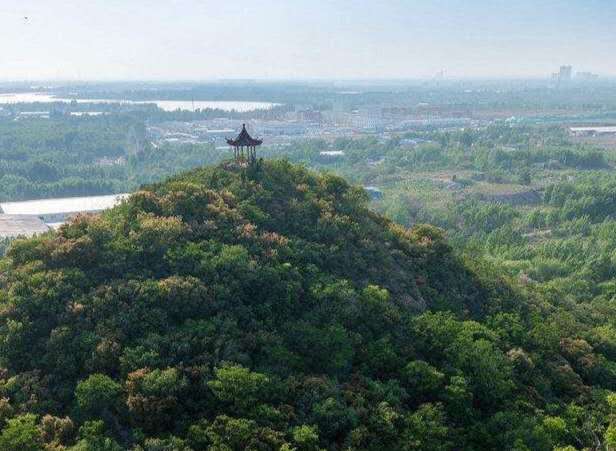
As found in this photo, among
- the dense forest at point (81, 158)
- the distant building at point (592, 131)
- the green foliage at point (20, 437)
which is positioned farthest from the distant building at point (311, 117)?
the green foliage at point (20, 437)

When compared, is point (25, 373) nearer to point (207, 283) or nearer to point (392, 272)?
point (207, 283)

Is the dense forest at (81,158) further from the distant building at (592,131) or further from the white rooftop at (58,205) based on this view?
the distant building at (592,131)

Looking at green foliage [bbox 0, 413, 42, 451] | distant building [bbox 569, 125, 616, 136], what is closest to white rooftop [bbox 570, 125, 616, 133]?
distant building [bbox 569, 125, 616, 136]

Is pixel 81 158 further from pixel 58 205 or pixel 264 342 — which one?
pixel 264 342

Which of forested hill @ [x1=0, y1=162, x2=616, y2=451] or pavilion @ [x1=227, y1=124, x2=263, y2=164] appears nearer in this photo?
forested hill @ [x1=0, y1=162, x2=616, y2=451]

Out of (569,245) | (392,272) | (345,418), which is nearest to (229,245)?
(392,272)

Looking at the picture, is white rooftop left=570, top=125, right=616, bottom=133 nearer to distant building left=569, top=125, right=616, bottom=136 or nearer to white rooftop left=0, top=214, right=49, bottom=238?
distant building left=569, top=125, right=616, bottom=136
